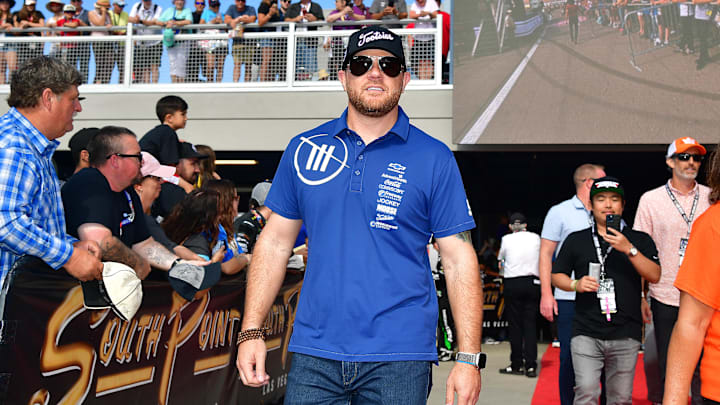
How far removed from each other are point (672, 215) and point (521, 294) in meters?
5.33

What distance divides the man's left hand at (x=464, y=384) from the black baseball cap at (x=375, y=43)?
4.17 feet

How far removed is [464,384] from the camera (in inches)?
109

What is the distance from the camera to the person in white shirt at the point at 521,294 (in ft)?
34.9

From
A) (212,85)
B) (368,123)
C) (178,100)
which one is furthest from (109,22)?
(368,123)

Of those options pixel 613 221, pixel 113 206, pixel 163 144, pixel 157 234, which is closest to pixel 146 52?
pixel 163 144

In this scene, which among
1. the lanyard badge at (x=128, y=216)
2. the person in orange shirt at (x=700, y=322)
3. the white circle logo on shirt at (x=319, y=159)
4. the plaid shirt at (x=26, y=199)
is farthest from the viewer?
the lanyard badge at (x=128, y=216)

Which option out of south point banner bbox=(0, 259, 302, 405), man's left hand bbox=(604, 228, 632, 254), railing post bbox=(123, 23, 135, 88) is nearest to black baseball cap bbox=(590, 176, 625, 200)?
man's left hand bbox=(604, 228, 632, 254)

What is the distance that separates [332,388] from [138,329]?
199cm

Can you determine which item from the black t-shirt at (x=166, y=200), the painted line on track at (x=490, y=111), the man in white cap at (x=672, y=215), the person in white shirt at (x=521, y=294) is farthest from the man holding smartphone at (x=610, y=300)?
the painted line on track at (x=490, y=111)

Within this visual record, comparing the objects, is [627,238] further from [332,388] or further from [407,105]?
[407,105]

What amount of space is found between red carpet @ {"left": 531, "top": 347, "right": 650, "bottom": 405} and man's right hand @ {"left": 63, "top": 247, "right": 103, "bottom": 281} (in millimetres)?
6023

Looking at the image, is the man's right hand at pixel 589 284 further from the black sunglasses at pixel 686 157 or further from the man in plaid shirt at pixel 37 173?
Result: the man in plaid shirt at pixel 37 173

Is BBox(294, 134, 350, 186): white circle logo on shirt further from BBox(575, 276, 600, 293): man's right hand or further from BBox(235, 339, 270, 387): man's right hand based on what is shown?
BBox(575, 276, 600, 293): man's right hand

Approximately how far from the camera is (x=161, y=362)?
472cm
